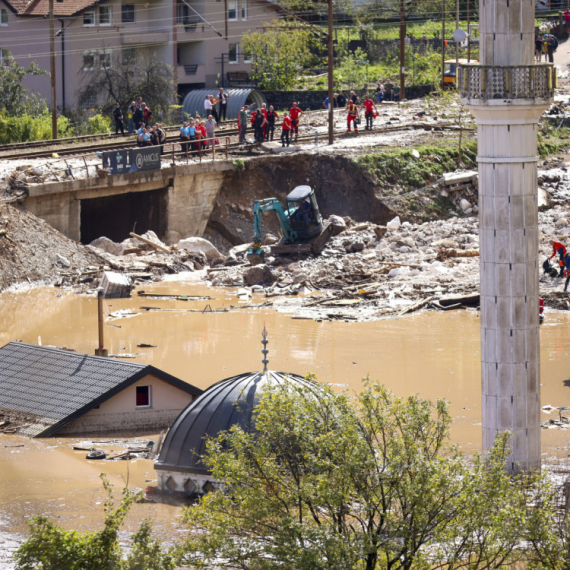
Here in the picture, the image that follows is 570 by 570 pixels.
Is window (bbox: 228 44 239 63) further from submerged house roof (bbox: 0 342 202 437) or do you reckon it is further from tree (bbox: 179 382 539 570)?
tree (bbox: 179 382 539 570)

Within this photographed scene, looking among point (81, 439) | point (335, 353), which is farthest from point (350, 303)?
point (81, 439)

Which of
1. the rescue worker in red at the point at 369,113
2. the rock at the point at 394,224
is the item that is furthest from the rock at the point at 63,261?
the rescue worker in red at the point at 369,113

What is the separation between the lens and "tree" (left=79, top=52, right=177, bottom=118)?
200 feet

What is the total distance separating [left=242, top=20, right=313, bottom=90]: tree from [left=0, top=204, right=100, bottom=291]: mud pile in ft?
92.2

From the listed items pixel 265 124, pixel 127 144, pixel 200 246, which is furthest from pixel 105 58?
pixel 200 246

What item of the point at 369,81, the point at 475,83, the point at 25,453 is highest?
the point at 369,81

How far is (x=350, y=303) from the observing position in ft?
118

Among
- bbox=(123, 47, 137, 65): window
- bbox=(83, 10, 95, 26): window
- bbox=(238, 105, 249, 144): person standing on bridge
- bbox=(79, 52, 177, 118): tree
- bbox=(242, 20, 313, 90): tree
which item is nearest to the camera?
bbox=(238, 105, 249, 144): person standing on bridge

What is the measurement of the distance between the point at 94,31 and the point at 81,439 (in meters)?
44.0

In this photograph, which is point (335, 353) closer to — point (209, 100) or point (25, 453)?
point (25, 453)

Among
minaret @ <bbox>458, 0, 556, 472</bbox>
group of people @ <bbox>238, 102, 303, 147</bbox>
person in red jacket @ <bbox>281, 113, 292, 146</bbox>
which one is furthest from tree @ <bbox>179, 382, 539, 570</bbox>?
group of people @ <bbox>238, 102, 303, 147</bbox>

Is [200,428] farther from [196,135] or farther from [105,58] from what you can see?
[105,58]

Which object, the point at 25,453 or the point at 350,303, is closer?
the point at 25,453

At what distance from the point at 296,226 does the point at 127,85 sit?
76.6ft
